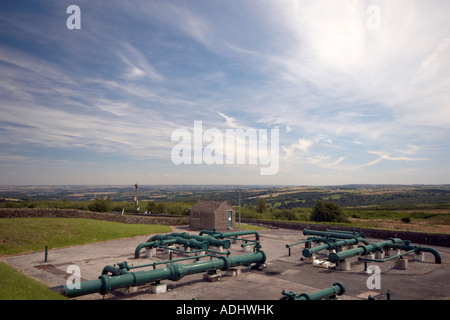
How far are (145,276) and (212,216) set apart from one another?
Result: 25.5 metres

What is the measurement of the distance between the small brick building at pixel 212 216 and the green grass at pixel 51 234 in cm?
801

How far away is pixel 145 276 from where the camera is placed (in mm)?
14531

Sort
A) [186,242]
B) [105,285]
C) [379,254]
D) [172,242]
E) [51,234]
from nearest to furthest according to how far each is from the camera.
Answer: [105,285]
[379,254]
[186,242]
[172,242]
[51,234]

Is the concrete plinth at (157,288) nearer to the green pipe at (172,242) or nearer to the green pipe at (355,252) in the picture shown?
the green pipe at (172,242)

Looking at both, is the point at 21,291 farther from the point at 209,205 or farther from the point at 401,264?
the point at 209,205

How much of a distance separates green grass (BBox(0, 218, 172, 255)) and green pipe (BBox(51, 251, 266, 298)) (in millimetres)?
14025

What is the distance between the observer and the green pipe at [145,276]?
12656 mm

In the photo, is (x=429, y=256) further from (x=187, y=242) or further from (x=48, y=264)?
(x=48, y=264)

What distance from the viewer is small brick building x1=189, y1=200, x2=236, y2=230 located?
40.0 metres

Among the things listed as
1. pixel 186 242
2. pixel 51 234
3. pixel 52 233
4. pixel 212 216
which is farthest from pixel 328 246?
pixel 52 233

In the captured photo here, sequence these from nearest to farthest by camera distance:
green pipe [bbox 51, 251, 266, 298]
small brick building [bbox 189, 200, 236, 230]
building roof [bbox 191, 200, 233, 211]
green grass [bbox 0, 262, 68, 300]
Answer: green grass [bbox 0, 262, 68, 300] → green pipe [bbox 51, 251, 266, 298] → small brick building [bbox 189, 200, 236, 230] → building roof [bbox 191, 200, 233, 211]

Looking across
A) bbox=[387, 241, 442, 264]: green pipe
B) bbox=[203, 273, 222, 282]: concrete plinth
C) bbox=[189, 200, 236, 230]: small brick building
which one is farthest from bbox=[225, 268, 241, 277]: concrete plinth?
bbox=[189, 200, 236, 230]: small brick building

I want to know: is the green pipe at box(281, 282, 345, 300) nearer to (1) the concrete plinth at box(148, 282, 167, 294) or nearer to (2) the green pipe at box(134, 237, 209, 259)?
(1) the concrete plinth at box(148, 282, 167, 294)
